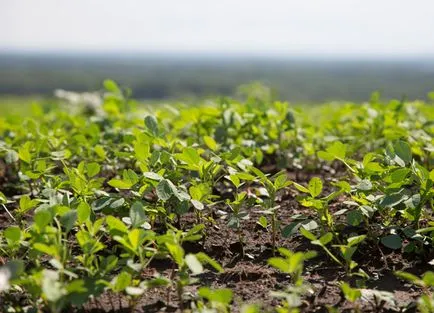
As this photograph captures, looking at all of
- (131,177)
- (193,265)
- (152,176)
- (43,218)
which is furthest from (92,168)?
(193,265)

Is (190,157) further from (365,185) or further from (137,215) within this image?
(365,185)

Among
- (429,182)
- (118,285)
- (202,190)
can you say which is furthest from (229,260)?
(429,182)

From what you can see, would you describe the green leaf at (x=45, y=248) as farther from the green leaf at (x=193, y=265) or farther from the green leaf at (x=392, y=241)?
the green leaf at (x=392, y=241)

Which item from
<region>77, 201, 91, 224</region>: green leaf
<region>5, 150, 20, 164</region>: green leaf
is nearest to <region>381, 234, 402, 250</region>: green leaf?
<region>77, 201, 91, 224</region>: green leaf

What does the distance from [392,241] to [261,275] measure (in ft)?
1.51

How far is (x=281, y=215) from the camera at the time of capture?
2.37 meters

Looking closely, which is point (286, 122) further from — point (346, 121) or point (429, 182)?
point (429, 182)

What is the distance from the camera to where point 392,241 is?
→ 1.85 meters

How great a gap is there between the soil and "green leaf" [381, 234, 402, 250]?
0.05 meters

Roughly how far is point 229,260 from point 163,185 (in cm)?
39

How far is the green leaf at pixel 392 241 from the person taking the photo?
6.03 feet

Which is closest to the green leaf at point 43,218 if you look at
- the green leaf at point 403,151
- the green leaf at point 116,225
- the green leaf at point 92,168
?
the green leaf at point 116,225

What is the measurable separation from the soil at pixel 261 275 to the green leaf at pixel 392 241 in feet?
0.15

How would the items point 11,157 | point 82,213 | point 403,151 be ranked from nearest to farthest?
point 82,213, point 403,151, point 11,157
